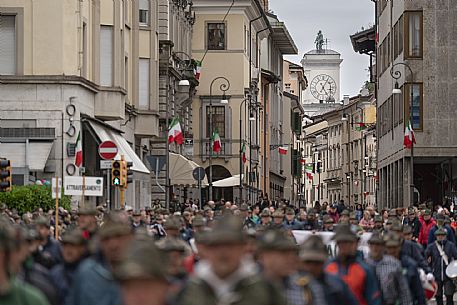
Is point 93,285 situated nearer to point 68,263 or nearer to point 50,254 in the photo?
point 68,263

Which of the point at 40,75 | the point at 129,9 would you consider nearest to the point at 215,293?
the point at 40,75

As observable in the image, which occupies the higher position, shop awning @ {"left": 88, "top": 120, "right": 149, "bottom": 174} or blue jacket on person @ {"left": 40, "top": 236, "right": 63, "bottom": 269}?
shop awning @ {"left": 88, "top": 120, "right": 149, "bottom": 174}

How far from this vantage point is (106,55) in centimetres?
4900

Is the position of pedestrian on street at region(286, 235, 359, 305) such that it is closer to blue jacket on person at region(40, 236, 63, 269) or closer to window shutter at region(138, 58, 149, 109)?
blue jacket on person at region(40, 236, 63, 269)

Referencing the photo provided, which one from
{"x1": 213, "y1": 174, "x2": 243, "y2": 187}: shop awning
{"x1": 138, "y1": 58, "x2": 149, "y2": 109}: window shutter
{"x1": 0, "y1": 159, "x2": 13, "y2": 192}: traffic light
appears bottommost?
{"x1": 213, "y1": 174, "x2": 243, "y2": 187}: shop awning

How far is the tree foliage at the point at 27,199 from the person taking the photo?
36.7 meters

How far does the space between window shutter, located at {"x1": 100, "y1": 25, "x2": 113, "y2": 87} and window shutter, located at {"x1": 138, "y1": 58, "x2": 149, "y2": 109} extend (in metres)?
7.78

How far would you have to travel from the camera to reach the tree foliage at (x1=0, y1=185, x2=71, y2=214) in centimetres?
3669

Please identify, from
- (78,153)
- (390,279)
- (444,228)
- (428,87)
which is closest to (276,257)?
(390,279)

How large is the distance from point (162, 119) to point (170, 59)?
3018mm

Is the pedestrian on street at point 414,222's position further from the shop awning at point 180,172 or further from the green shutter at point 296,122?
the green shutter at point 296,122

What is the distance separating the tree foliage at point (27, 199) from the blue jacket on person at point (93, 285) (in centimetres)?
2517

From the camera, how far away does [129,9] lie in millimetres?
54250

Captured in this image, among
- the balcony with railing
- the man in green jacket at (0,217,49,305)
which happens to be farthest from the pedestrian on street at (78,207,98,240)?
the balcony with railing
